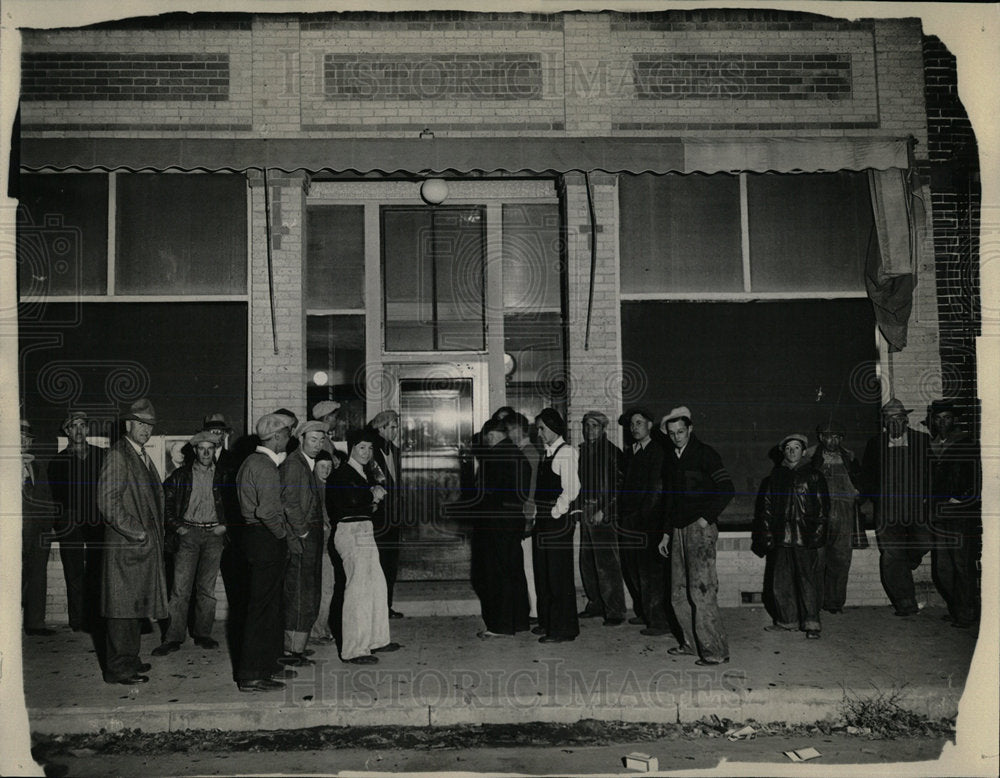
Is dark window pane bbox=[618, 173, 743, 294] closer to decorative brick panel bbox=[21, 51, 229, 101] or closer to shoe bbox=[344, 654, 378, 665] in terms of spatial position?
decorative brick panel bbox=[21, 51, 229, 101]

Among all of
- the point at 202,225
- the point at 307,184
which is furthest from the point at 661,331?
the point at 202,225

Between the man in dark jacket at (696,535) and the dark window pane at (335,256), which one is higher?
the dark window pane at (335,256)

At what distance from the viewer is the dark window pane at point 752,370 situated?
935 centimetres

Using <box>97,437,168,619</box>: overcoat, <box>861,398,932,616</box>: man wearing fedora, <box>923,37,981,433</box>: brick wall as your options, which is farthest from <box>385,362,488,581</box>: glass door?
<box>923,37,981,433</box>: brick wall

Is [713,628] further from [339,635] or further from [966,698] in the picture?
[339,635]

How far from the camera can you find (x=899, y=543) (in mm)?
8602

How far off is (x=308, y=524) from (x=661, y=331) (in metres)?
4.38

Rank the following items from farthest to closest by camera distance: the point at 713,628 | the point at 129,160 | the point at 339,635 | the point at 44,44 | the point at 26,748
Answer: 1. the point at 44,44
2. the point at 129,160
3. the point at 339,635
4. the point at 713,628
5. the point at 26,748

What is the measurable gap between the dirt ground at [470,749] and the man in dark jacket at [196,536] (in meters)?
1.83

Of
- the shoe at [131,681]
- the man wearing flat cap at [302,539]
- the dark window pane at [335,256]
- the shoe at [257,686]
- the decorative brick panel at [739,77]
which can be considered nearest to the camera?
the shoe at [257,686]

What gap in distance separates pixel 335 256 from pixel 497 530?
12.2 feet

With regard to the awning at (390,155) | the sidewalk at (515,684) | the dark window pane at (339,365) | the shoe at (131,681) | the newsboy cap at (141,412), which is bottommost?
the sidewalk at (515,684)

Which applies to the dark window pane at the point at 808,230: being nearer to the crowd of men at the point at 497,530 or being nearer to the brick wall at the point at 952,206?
the brick wall at the point at 952,206

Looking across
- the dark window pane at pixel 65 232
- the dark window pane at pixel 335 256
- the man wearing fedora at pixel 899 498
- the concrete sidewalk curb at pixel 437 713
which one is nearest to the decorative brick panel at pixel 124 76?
the dark window pane at pixel 65 232
